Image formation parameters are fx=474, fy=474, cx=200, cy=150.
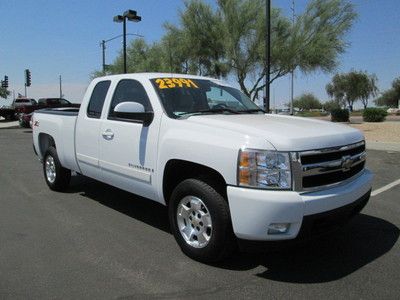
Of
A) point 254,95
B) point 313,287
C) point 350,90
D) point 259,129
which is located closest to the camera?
point 313,287

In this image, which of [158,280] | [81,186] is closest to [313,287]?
[158,280]

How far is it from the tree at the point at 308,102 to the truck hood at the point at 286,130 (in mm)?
116505

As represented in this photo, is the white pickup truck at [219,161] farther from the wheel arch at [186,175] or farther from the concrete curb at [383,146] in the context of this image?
the concrete curb at [383,146]

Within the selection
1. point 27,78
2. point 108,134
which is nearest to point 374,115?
point 27,78

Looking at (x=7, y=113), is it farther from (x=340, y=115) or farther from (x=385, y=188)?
(x=385, y=188)

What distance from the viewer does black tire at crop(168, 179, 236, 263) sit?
424 centimetres

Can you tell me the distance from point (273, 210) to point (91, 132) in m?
3.17

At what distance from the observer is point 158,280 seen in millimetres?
4145

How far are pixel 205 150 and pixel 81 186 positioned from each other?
4365mm

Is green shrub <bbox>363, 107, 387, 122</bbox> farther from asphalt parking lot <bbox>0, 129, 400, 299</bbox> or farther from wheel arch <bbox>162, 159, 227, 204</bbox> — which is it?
wheel arch <bbox>162, 159, 227, 204</bbox>

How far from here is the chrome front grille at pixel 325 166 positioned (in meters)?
4.07

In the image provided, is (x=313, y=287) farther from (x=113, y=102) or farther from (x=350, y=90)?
(x=350, y=90)

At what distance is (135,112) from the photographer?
5.04 meters

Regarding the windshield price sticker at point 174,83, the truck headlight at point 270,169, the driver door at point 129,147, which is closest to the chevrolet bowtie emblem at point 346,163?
the truck headlight at point 270,169
